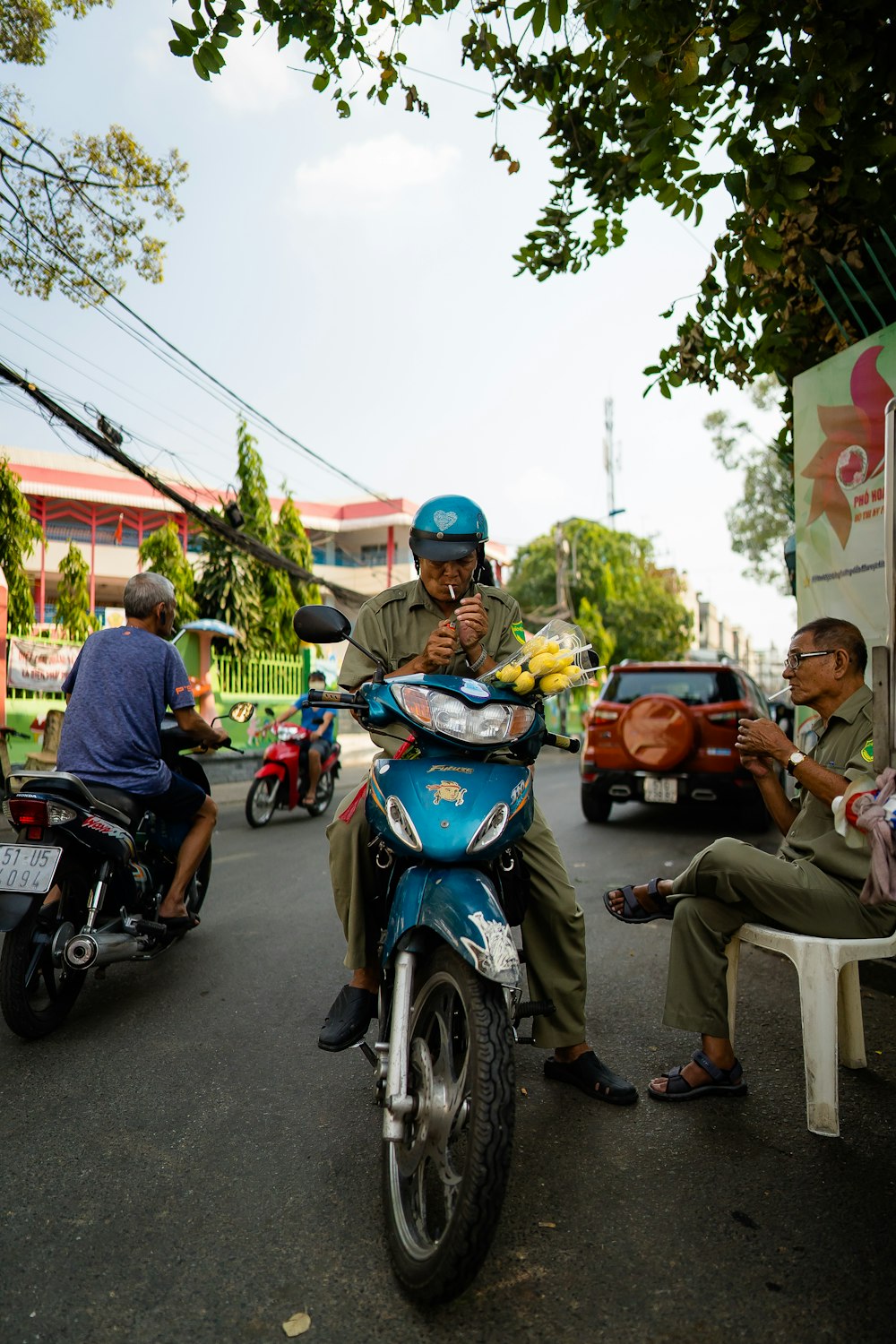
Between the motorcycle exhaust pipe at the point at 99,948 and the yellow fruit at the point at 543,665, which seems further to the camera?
the motorcycle exhaust pipe at the point at 99,948

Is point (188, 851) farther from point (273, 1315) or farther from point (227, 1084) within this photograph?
point (273, 1315)

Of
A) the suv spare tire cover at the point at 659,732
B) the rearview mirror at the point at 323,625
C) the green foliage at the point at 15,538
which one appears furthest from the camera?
the green foliage at the point at 15,538

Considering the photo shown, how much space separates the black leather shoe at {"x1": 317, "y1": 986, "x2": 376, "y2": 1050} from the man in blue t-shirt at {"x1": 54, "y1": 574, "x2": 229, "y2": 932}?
1.66m

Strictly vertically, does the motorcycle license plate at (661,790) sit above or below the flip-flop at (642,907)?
below

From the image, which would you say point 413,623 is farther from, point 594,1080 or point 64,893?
point 64,893

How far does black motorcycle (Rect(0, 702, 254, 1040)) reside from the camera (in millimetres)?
3523

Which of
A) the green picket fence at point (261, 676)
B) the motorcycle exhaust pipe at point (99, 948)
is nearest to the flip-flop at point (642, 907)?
the motorcycle exhaust pipe at point (99, 948)

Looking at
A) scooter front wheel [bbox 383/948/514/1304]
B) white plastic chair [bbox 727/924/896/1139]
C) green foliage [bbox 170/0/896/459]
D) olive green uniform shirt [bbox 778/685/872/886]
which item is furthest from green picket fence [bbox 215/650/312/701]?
scooter front wheel [bbox 383/948/514/1304]

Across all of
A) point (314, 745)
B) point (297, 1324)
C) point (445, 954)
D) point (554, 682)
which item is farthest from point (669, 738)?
point (297, 1324)

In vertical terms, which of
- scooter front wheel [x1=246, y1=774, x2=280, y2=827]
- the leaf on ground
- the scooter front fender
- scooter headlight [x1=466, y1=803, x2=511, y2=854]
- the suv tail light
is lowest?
the leaf on ground

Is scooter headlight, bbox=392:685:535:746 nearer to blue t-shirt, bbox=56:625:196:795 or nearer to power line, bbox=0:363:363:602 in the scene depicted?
blue t-shirt, bbox=56:625:196:795

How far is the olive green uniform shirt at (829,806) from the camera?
3.09m

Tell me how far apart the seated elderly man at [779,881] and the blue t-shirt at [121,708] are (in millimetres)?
2076

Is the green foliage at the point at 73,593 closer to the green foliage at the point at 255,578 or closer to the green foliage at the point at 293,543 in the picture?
the green foliage at the point at 255,578
